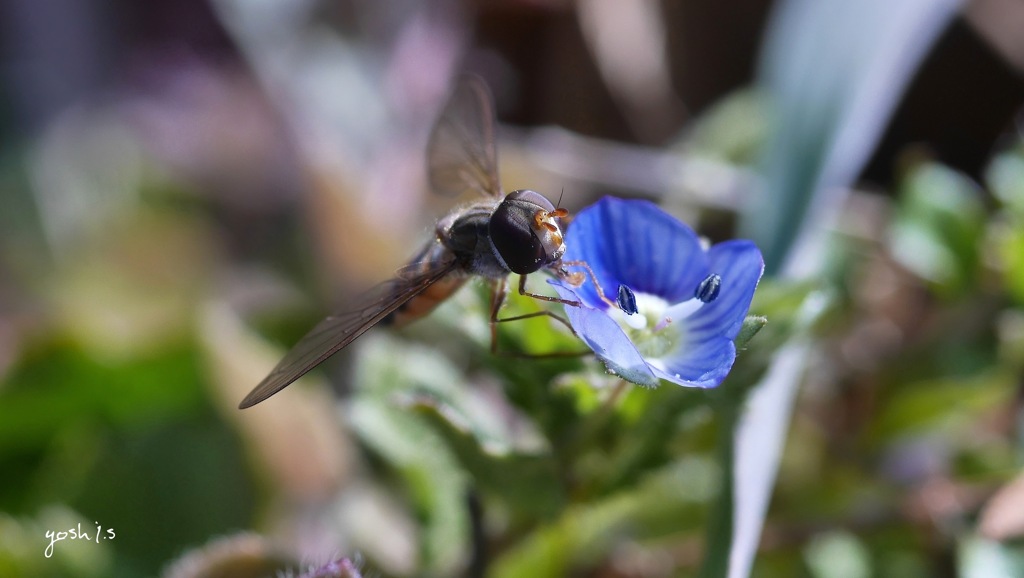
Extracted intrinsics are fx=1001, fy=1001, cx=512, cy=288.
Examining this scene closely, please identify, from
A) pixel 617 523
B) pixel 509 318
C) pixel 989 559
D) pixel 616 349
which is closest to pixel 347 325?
pixel 509 318

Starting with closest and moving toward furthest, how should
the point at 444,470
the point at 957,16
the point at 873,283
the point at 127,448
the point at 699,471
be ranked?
the point at 444,470 < the point at 699,471 < the point at 127,448 < the point at 873,283 < the point at 957,16

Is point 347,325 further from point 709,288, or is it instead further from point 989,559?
point 989,559

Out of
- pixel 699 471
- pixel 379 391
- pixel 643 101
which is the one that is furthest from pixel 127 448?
pixel 643 101

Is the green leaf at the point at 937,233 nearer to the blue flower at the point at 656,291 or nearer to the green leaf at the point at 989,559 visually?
the green leaf at the point at 989,559

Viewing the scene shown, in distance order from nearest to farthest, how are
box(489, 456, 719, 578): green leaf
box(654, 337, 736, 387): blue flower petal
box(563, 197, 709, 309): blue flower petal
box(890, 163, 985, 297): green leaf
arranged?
box(654, 337, 736, 387): blue flower petal < box(563, 197, 709, 309): blue flower petal < box(489, 456, 719, 578): green leaf < box(890, 163, 985, 297): green leaf

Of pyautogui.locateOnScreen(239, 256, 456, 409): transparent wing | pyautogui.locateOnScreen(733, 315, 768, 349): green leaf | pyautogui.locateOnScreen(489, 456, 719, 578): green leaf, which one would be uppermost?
pyautogui.locateOnScreen(239, 256, 456, 409): transparent wing

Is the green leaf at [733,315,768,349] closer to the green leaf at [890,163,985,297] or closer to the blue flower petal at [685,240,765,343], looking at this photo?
the blue flower petal at [685,240,765,343]

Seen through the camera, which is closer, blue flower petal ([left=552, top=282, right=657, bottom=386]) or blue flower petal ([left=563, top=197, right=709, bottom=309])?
blue flower petal ([left=552, top=282, right=657, bottom=386])

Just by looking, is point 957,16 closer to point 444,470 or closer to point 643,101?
point 643,101
